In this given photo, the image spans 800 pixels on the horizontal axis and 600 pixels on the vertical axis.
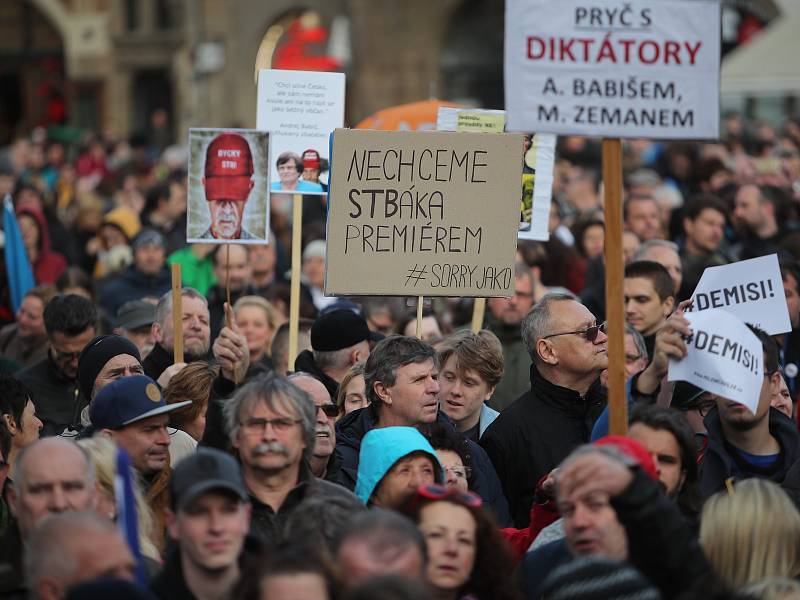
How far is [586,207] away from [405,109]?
4.26 m

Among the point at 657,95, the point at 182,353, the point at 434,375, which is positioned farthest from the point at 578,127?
the point at 182,353

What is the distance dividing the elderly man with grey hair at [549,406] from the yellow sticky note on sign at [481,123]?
5.37 feet

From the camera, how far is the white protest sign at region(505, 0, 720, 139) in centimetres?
550

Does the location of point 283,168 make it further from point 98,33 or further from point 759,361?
point 98,33

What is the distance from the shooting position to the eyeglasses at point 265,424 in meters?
5.52

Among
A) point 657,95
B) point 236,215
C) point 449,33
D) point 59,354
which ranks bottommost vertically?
point 59,354

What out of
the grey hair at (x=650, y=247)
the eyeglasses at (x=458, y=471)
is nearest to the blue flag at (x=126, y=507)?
the eyeglasses at (x=458, y=471)

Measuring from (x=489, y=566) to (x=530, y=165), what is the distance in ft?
14.4

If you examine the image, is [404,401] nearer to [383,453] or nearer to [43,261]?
[383,453]

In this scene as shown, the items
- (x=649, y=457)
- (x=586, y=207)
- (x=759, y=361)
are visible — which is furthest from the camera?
(x=586, y=207)

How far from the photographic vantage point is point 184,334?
8234mm

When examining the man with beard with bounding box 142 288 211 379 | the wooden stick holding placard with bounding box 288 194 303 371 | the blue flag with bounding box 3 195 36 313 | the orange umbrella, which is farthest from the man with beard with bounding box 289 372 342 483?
the blue flag with bounding box 3 195 36 313

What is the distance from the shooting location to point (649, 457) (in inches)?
203

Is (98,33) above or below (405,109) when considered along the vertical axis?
above
